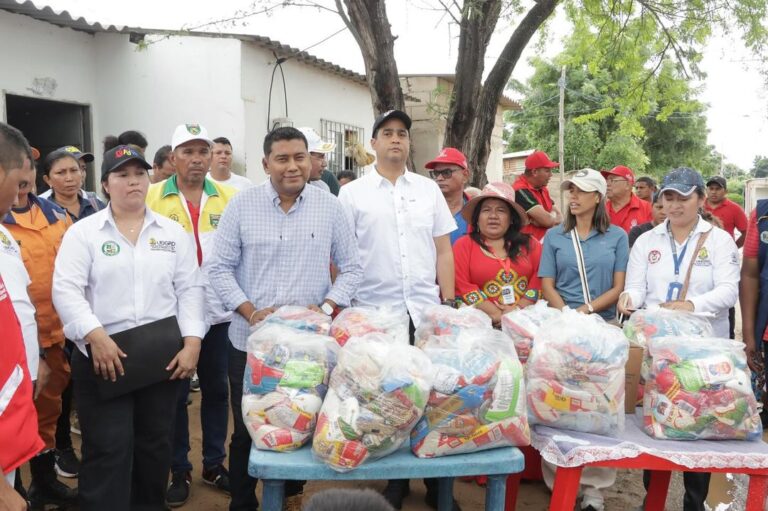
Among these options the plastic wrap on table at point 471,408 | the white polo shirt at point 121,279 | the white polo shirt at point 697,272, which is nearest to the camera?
the plastic wrap on table at point 471,408

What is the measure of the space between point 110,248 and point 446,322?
1594 millimetres

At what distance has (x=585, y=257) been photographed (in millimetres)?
3697

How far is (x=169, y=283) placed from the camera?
300 centimetres

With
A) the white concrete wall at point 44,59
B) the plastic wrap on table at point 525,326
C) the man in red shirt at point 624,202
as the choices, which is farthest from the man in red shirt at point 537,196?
the white concrete wall at point 44,59

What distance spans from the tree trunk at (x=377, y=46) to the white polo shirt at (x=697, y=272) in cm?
377

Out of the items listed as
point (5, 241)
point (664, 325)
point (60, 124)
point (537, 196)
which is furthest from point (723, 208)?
point (60, 124)

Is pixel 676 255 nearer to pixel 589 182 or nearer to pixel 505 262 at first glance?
pixel 589 182

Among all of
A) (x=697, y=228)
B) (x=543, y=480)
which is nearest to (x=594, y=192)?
(x=697, y=228)

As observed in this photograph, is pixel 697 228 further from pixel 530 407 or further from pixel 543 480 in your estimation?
pixel 543 480

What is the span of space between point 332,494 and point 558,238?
9.49 ft

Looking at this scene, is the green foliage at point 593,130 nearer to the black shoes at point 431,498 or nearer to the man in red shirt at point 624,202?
the man in red shirt at point 624,202

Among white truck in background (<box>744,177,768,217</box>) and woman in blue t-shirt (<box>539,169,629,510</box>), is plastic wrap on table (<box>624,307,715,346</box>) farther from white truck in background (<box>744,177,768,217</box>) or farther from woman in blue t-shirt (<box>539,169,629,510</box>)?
white truck in background (<box>744,177,768,217</box>)

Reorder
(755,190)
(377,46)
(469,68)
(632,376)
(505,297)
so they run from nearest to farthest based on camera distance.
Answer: (632,376)
(505,297)
(377,46)
(469,68)
(755,190)

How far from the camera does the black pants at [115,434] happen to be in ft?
9.20
